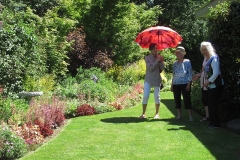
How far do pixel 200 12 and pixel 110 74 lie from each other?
14.4 feet

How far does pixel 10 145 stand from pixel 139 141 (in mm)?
2284

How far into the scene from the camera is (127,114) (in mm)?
9164

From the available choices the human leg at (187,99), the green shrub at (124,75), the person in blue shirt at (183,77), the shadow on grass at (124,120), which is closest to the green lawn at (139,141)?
the shadow on grass at (124,120)

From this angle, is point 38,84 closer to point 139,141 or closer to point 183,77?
point 183,77

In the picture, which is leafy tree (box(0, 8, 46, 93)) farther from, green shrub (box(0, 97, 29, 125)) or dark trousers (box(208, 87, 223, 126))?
dark trousers (box(208, 87, 223, 126))

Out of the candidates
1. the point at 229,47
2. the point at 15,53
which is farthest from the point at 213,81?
the point at 15,53

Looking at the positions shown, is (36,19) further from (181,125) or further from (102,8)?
(181,125)

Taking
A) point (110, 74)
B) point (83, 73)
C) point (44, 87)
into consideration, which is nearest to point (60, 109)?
point (44, 87)

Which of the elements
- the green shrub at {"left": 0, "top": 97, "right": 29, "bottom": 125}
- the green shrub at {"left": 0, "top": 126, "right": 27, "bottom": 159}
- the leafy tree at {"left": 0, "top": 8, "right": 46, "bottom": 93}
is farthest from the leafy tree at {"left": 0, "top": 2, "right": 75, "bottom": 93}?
the green shrub at {"left": 0, "top": 126, "right": 27, "bottom": 159}

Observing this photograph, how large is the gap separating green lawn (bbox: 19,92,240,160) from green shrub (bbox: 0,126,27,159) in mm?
153

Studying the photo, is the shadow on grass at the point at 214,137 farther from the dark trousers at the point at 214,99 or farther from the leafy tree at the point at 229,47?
the leafy tree at the point at 229,47

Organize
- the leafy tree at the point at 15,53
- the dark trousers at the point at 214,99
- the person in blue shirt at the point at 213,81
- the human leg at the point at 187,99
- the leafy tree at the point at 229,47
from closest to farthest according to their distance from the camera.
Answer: the person in blue shirt at the point at 213,81
the dark trousers at the point at 214,99
the leafy tree at the point at 229,47
the human leg at the point at 187,99
the leafy tree at the point at 15,53

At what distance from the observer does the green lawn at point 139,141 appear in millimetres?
5340

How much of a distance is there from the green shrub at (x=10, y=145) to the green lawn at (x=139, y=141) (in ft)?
0.50
